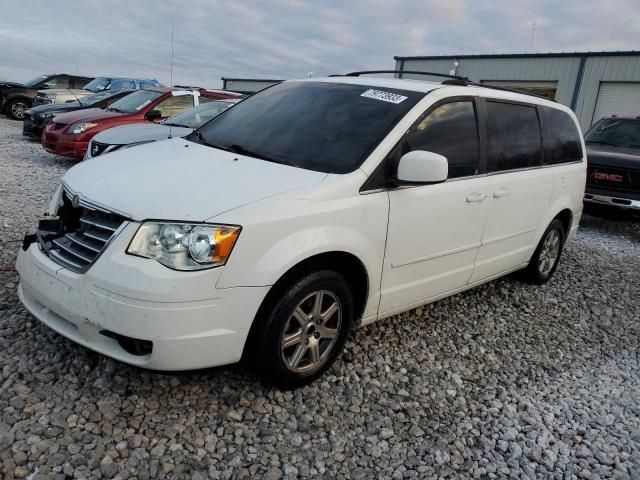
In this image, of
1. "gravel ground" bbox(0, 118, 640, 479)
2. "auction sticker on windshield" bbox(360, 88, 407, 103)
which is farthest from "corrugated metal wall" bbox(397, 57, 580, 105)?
"auction sticker on windshield" bbox(360, 88, 407, 103)

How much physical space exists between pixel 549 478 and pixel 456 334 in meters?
1.51

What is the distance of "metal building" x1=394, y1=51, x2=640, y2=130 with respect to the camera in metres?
19.3

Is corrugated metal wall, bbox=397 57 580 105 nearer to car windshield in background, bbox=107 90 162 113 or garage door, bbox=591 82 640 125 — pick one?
garage door, bbox=591 82 640 125

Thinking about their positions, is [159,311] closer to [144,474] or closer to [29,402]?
[144,474]

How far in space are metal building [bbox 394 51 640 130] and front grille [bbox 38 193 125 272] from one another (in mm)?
21025

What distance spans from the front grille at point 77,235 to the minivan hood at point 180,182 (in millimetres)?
83

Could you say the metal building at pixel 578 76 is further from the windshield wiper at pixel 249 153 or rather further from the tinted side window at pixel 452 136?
the windshield wiper at pixel 249 153

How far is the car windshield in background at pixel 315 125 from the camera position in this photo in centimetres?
Result: 320

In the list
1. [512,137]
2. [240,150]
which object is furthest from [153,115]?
[512,137]

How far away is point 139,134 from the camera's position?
25.2ft

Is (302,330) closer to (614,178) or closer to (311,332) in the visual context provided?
(311,332)

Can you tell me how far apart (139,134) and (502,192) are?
551 cm

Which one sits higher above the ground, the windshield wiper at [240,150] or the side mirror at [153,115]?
the windshield wiper at [240,150]

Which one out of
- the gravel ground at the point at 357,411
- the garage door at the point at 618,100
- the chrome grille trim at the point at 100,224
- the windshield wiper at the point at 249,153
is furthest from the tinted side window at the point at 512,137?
the garage door at the point at 618,100
